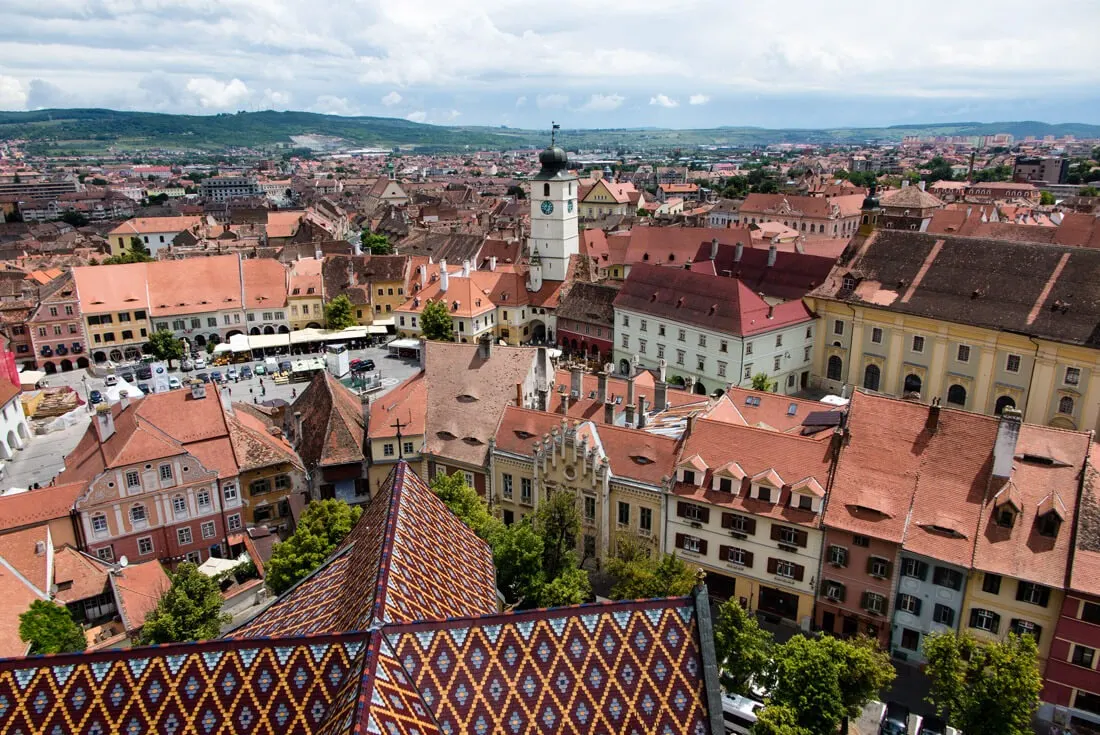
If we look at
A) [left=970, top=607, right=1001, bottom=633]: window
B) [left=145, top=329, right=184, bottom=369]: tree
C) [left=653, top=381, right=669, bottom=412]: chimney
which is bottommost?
[left=145, top=329, right=184, bottom=369]: tree

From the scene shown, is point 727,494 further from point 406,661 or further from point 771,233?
point 771,233

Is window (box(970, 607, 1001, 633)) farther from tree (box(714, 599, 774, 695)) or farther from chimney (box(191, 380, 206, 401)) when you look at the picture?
chimney (box(191, 380, 206, 401))

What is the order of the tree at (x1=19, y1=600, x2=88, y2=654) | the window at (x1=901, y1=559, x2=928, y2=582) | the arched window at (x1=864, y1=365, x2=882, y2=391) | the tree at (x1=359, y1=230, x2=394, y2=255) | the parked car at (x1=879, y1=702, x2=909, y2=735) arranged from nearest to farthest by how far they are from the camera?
1. the parked car at (x1=879, y1=702, x2=909, y2=735)
2. the tree at (x1=19, y1=600, x2=88, y2=654)
3. the window at (x1=901, y1=559, x2=928, y2=582)
4. the arched window at (x1=864, y1=365, x2=882, y2=391)
5. the tree at (x1=359, y1=230, x2=394, y2=255)

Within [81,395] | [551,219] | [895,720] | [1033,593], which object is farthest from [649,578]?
[81,395]

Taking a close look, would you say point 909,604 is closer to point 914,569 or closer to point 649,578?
point 914,569

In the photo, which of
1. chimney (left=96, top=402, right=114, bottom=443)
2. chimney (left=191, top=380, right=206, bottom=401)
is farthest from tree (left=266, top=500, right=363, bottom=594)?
chimney (left=96, top=402, right=114, bottom=443)

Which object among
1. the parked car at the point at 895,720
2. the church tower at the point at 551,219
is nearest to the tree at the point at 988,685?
the parked car at the point at 895,720

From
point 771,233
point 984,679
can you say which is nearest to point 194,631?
point 984,679

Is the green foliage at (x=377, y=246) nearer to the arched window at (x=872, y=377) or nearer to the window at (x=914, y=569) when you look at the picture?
the arched window at (x=872, y=377)
